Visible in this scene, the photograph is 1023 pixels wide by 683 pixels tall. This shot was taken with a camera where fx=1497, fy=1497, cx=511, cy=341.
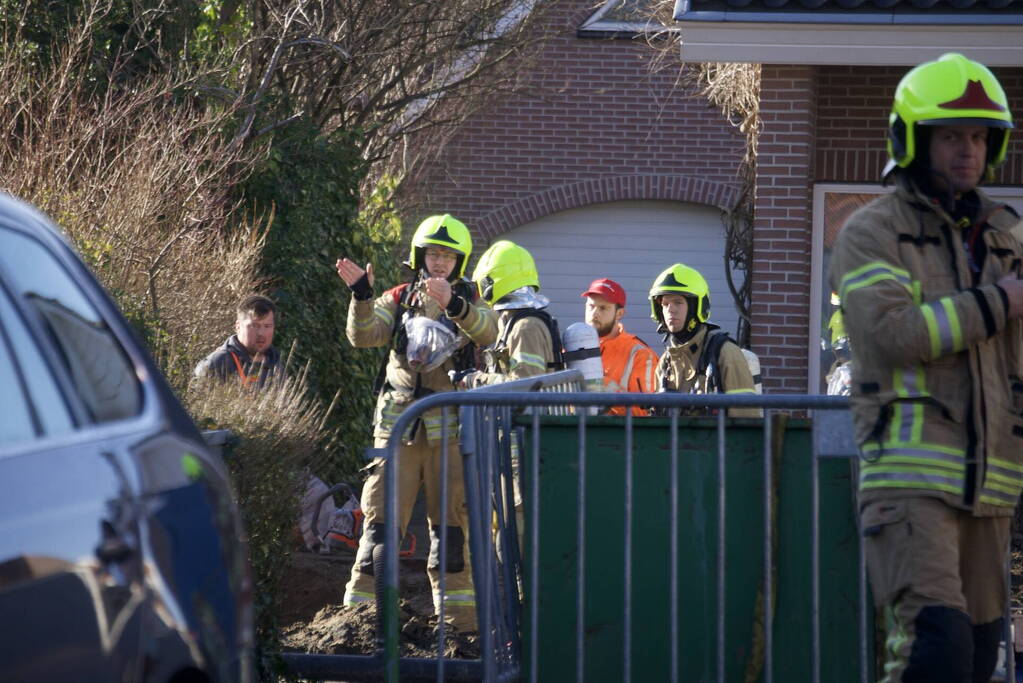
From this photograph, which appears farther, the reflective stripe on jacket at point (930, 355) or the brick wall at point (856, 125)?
the brick wall at point (856, 125)

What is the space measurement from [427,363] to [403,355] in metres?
0.19

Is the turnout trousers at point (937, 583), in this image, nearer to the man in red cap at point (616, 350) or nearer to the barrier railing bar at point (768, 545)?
the barrier railing bar at point (768, 545)

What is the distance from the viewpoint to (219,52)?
12367 mm

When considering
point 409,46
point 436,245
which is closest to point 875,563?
point 436,245

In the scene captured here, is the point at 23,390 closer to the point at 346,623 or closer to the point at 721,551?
the point at 721,551

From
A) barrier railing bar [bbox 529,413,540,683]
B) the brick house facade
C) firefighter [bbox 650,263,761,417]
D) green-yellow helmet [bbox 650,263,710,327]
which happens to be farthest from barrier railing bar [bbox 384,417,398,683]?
the brick house facade

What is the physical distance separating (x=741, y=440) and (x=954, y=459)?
1.29 metres

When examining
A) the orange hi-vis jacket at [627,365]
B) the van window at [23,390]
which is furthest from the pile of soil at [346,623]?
the van window at [23,390]

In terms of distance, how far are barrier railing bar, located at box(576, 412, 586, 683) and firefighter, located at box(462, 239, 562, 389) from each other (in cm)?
237

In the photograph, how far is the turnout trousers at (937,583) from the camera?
3479mm

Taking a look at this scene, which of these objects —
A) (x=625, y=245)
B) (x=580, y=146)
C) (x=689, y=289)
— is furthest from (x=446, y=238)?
(x=625, y=245)

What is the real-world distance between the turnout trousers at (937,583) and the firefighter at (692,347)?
3.94 meters

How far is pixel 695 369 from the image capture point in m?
7.95

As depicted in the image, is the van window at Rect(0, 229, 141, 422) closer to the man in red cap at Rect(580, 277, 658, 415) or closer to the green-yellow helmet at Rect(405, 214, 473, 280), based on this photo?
the green-yellow helmet at Rect(405, 214, 473, 280)
